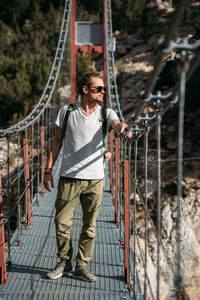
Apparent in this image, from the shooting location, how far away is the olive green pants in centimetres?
160

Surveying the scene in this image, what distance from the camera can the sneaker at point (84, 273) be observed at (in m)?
1.69

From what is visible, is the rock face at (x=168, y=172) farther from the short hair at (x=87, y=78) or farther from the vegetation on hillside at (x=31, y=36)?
the short hair at (x=87, y=78)

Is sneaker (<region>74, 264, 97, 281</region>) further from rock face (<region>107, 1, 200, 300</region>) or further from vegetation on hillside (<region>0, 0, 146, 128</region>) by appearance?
vegetation on hillside (<region>0, 0, 146, 128</region>)

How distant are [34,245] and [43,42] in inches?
478

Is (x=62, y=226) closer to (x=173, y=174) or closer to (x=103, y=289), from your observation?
(x=103, y=289)

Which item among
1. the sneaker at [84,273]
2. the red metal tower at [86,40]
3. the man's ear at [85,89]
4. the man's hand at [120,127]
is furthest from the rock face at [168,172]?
the red metal tower at [86,40]

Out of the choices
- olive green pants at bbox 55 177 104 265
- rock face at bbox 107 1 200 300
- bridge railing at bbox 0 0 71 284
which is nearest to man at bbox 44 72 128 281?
olive green pants at bbox 55 177 104 265

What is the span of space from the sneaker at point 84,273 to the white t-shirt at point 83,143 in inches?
16.0

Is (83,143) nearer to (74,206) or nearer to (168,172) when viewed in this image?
(74,206)

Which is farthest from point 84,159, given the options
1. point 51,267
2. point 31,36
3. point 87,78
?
point 31,36

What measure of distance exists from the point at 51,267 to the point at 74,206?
1.45 ft

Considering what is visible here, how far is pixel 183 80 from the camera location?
0.69 m

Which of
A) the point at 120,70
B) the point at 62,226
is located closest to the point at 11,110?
the point at 120,70

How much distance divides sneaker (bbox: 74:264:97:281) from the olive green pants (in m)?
0.03
